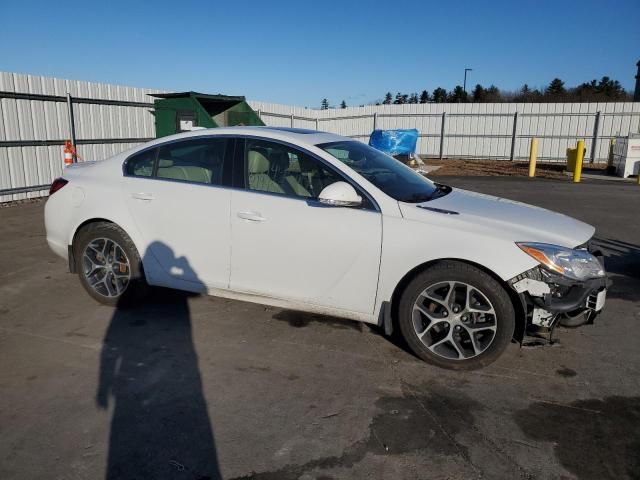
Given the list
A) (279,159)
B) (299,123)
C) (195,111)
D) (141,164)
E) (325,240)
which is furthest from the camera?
(299,123)

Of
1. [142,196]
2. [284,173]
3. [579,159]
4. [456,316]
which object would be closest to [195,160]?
[142,196]

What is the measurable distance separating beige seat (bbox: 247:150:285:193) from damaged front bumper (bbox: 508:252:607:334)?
6.09 ft

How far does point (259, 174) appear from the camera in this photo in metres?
3.93

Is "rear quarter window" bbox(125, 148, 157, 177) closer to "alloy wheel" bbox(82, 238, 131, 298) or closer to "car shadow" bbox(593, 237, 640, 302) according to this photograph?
"alloy wheel" bbox(82, 238, 131, 298)

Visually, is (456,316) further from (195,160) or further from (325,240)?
(195,160)

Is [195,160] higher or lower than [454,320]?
higher

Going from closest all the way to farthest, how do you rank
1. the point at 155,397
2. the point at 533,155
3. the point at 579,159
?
1. the point at 155,397
2. the point at 579,159
3. the point at 533,155

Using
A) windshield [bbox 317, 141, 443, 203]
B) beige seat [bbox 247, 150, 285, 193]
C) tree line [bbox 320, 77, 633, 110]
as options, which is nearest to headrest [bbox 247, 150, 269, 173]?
beige seat [bbox 247, 150, 285, 193]

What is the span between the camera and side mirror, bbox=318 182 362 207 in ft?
11.4

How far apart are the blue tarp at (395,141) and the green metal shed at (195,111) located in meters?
7.26

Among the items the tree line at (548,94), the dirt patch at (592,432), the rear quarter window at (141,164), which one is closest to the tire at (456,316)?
the dirt patch at (592,432)

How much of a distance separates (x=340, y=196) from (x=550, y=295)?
1511 millimetres

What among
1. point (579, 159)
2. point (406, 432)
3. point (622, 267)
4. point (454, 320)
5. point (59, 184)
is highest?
point (579, 159)

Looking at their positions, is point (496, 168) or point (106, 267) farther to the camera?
point (496, 168)
